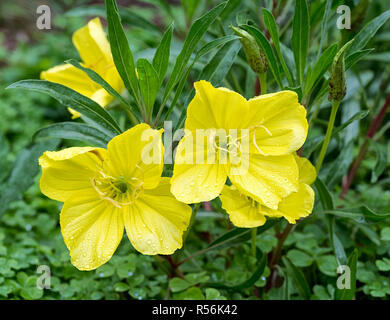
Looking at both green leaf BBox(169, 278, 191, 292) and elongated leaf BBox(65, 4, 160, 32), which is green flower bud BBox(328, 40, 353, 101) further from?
elongated leaf BBox(65, 4, 160, 32)

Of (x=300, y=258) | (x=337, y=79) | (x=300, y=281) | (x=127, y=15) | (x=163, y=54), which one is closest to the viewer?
(x=337, y=79)

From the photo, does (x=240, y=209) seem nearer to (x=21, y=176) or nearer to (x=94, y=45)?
(x=94, y=45)

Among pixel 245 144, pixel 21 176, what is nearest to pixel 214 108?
pixel 245 144

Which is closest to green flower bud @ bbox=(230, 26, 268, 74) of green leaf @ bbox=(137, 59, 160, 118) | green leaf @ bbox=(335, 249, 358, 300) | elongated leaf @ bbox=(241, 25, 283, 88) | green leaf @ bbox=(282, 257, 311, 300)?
elongated leaf @ bbox=(241, 25, 283, 88)

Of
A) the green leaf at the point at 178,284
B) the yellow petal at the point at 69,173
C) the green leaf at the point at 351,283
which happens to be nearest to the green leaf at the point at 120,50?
the yellow petal at the point at 69,173
